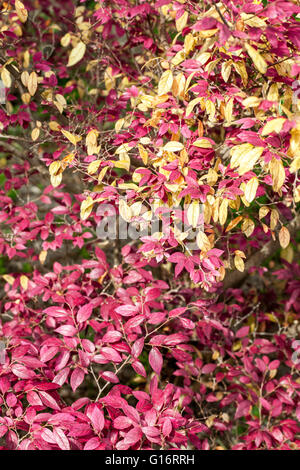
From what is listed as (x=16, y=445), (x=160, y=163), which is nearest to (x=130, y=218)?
(x=160, y=163)

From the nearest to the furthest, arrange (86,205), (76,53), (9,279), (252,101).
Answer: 1. (252,101)
2. (86,205)
3. (76,53)
4. (9,279)

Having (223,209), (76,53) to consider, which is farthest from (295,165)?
(76,53)

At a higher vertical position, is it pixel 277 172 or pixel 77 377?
pixel 277 172

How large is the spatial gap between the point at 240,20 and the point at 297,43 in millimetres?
194


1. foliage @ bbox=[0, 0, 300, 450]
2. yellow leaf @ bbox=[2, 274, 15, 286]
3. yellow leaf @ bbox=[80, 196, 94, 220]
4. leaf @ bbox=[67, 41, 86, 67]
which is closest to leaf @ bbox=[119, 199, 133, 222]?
foliage @ bbox=[0, 0, 300, 450]

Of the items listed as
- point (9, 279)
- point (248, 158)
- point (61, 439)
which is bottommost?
point (9, 279)

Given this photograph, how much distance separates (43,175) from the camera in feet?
8.17

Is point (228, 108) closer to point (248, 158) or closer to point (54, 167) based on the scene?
Result: point (248, 158)

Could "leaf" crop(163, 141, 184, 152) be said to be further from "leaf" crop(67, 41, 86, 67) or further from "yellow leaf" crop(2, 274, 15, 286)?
"yellow leaf" crop(2, 274, 15, 286)

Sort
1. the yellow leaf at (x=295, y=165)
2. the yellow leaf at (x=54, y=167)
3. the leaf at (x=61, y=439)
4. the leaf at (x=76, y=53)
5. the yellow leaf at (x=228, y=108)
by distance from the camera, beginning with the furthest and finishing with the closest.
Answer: the leaf at (x=76, y=53), the yellow leaf at (x=54, y=167), the yellow leaf at (x=228, y=108), the leaf at (x=61, y=439), the yellow leaf at (x=295, y=165)

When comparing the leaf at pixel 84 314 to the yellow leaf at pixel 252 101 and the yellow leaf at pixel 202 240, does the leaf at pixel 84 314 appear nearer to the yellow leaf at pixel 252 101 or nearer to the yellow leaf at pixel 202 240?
the yellow leaf at pixel 202 240

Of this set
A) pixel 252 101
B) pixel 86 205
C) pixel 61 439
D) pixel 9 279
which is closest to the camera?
pixel 252 101

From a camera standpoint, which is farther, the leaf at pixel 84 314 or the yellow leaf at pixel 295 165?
the leaf at pixel 84 314

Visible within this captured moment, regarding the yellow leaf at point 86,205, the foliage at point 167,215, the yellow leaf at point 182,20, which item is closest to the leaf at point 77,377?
the foliage at point 167,215
